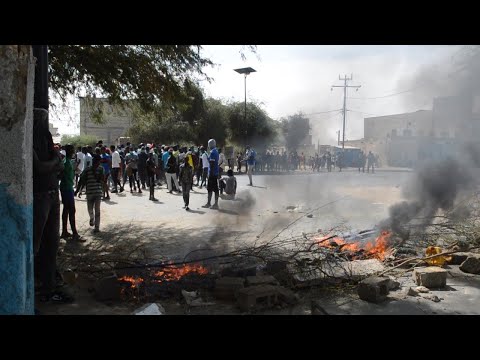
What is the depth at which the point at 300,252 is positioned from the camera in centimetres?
614

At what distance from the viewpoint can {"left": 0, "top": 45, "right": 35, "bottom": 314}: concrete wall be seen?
3.18 meters

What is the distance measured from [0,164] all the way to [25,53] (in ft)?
3.05

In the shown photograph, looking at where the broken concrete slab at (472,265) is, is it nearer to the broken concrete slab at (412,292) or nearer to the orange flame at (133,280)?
the broken concrete slab at (412,292)

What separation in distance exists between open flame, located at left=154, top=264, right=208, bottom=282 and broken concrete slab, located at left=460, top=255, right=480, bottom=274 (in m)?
3.70

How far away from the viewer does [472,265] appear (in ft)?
18.7

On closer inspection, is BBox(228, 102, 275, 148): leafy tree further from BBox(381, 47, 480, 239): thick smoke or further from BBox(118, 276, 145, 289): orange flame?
BBox(118, 276, 145, 289): orange flame

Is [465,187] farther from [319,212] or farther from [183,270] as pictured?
[183,270]

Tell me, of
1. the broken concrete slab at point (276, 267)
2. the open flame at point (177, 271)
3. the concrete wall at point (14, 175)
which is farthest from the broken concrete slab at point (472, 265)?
the concrete wall at point (14, 175)

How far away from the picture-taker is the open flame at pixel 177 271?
5.35 meters

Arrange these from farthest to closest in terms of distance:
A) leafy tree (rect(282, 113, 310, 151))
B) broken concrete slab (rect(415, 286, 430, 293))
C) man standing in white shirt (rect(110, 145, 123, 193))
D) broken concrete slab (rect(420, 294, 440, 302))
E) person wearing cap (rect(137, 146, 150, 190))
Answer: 1. leafy tree (rect(282, 113, 310, 151))
2. person wearing cap (rect(137, 146, 150, 190))
3. man standing in white shirt (rect(110, 145, 123, 193))
4. broken concrete slab (rect(415, 286, 430, 293))
5. broken concrete slab (rect(420, 294, 440, 302))

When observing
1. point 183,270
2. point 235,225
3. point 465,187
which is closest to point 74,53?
point 183,270

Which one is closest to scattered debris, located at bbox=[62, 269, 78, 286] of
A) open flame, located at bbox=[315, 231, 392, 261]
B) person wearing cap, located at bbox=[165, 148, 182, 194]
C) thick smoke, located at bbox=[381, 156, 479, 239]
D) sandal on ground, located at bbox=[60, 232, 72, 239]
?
sandal on ground, located at bbox=[60, 232, 72, 239]
